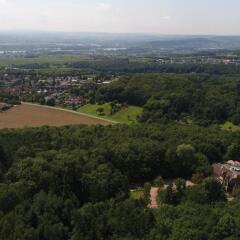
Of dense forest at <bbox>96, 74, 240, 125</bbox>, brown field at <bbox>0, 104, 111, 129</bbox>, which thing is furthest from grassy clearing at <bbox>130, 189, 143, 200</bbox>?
brown field at <bbox>0, 104, 111, 129</bbox>

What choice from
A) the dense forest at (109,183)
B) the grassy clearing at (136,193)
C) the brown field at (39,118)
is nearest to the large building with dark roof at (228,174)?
Result: the dense forest at (109,183)

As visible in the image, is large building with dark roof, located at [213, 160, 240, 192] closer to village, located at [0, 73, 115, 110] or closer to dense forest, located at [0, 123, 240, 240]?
dense forest, located at [0, 123, 240, 240]

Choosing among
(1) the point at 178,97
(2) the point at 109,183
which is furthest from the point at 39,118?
(2) the point at 109,183

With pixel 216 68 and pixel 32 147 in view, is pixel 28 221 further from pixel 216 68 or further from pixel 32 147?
pixel 216 68

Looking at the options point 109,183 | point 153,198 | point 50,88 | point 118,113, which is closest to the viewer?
point 109,183

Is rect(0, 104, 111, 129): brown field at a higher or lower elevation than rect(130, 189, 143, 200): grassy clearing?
lower

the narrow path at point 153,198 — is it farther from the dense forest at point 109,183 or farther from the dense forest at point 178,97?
the dense forest at point 178,97

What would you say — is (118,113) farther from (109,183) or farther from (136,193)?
(109,183)
